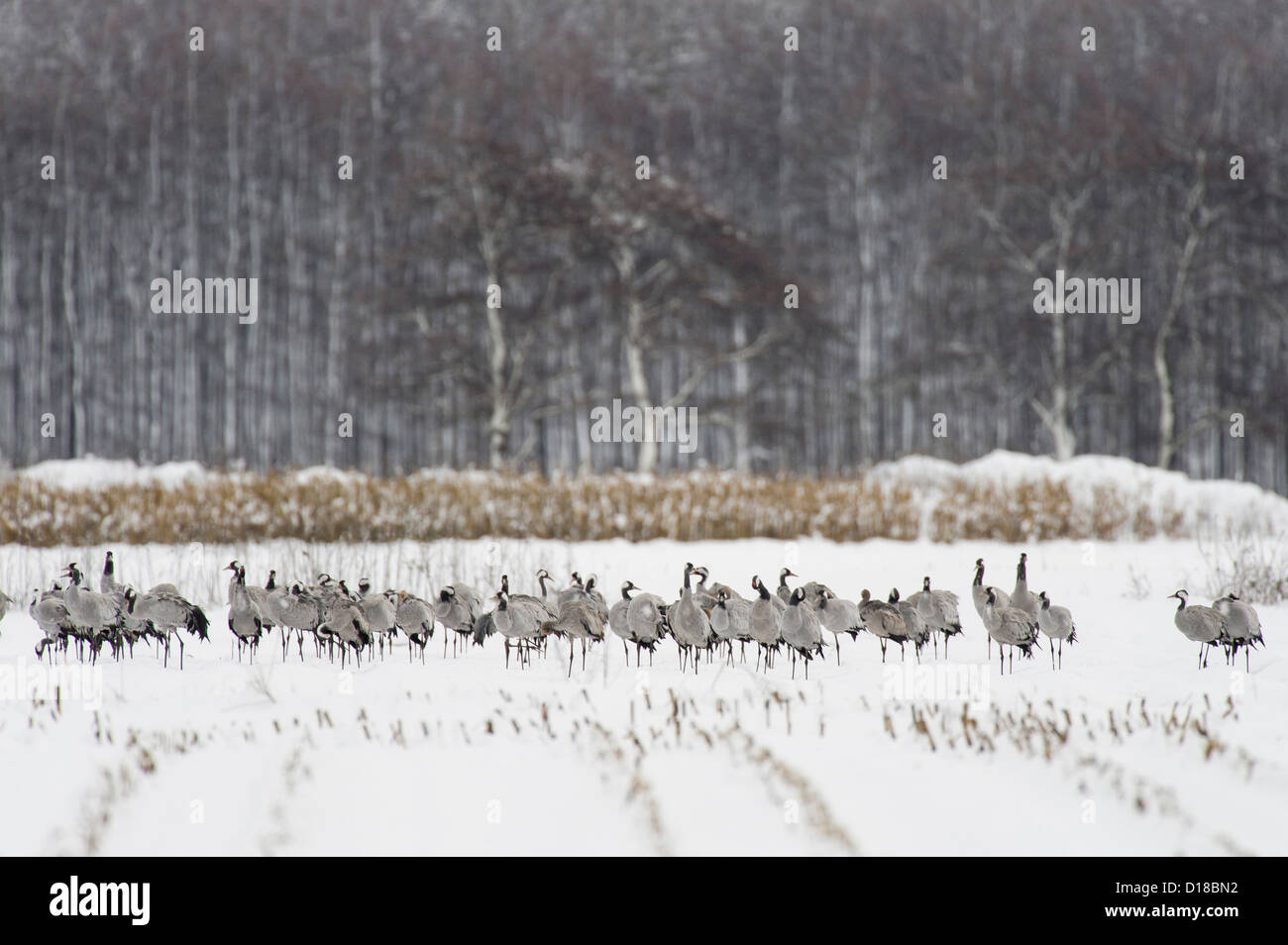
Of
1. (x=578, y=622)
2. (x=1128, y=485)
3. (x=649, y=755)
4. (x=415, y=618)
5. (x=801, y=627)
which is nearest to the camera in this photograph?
(x=649, y=755)

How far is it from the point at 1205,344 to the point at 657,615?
72.2ft

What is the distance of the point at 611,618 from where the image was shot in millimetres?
5531

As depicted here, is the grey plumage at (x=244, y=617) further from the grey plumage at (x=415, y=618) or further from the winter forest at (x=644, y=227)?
the winter forest at (x=644, y=227)

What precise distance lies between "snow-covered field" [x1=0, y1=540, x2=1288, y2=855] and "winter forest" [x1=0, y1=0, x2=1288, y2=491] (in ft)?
52.3

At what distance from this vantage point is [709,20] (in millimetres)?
29516

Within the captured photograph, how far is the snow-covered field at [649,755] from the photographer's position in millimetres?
3219

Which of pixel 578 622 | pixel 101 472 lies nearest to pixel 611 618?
pixel 578 622

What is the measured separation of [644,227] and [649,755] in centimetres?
1860

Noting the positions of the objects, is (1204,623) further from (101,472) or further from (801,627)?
(101,472)

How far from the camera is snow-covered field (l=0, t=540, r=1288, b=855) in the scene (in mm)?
3219

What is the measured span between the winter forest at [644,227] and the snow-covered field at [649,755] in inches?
627

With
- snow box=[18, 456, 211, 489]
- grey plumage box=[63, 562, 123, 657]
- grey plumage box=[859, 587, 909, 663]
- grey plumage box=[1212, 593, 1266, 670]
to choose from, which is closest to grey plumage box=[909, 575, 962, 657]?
grey plumage box=[859, 587, 909, 663]
